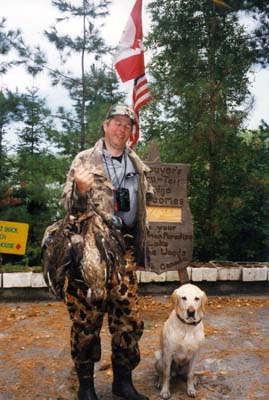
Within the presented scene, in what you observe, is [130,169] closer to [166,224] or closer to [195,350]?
[195,350]

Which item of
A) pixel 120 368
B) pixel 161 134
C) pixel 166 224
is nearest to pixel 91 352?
pixel 120 368

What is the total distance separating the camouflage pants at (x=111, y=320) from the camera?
2.83 metres

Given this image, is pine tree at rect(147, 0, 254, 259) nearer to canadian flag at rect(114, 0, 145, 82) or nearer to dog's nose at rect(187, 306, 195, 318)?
canadian flag at rect(114, 0, 145, 82)

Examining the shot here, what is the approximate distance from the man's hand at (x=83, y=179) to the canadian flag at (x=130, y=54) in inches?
155

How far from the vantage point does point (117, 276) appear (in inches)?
106

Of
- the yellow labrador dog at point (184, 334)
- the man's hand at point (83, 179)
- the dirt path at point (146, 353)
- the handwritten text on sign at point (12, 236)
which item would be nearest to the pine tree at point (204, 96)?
the dirt path at point (146, 353)

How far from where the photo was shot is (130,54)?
6191 mm

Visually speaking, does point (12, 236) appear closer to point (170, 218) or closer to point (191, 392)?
point (170, 218)

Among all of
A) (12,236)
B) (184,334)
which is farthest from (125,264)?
(12,236)

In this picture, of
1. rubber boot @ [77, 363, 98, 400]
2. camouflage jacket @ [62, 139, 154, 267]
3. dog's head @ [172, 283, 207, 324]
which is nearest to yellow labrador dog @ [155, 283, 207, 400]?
dog's head @ [172, 283, 207, 324]

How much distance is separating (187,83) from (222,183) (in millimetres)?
1704

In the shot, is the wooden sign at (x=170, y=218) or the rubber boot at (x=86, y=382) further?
the wooden sign at (x=170, y=218)

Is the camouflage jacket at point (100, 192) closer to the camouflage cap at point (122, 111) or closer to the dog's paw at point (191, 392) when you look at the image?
the camouflage cap at point (122, 111)

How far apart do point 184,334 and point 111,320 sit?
539 mm
